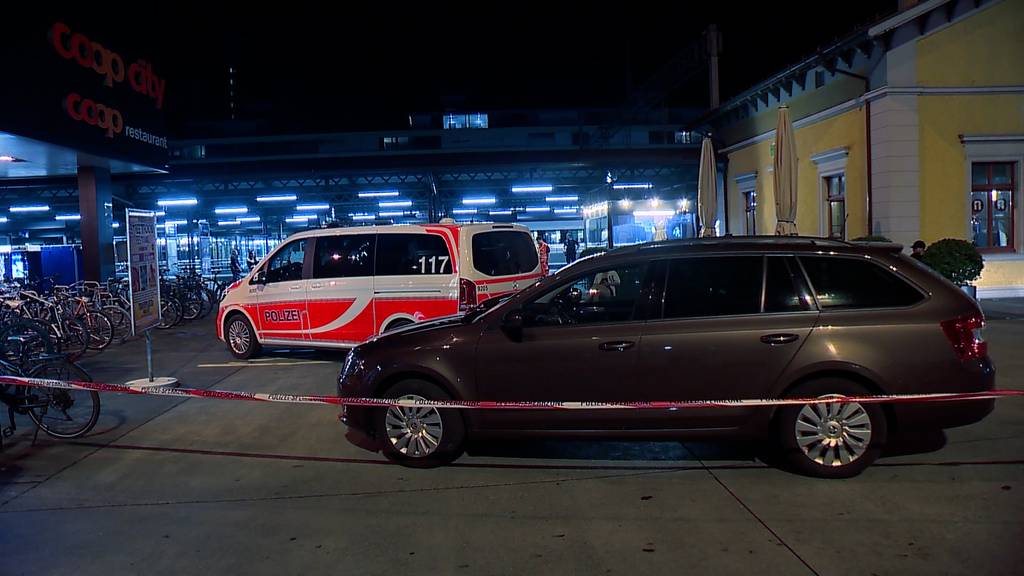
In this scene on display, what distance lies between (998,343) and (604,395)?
28.2ft

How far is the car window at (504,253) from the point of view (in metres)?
10.4

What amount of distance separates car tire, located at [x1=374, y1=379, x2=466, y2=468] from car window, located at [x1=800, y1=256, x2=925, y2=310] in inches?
115

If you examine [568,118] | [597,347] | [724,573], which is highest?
[568,118]

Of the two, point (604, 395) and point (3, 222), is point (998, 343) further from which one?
point (3, 222)

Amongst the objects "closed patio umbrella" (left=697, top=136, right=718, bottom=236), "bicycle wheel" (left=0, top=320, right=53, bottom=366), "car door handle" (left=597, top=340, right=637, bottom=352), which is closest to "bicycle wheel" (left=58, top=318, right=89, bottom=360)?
"bicycle wheel" (left=0, top=320, right=53, bottom=366)

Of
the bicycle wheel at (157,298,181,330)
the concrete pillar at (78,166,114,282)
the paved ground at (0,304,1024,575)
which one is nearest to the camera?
the paved ground at (0,304,1024,575)

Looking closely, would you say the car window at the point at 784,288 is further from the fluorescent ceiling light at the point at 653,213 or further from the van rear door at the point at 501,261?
the fluorescent ceiling light at the point at 653,213

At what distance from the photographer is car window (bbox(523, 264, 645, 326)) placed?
5.99m

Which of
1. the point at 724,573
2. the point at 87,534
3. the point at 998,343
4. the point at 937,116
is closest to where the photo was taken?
the point at 724,573

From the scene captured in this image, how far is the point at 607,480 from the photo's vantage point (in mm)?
5789

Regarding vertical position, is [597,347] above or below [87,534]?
above

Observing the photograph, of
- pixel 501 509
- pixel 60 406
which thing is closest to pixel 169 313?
pixel 60 406

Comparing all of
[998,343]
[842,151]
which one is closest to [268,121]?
[842,151]

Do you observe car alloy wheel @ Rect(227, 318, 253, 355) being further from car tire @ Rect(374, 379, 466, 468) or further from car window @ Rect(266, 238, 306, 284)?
car tire @ Rect(374, 379, 466, 468)
